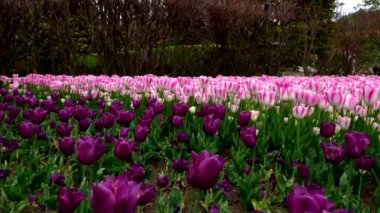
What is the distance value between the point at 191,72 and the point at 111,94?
10218mm

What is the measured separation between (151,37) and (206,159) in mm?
10809

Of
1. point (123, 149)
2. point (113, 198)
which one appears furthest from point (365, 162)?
point (113, 198)

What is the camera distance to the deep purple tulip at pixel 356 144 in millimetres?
2334

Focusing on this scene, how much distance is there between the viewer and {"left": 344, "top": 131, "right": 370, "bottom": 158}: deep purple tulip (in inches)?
91.9

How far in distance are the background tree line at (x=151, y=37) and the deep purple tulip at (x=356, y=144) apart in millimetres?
9802

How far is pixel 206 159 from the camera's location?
1.66m

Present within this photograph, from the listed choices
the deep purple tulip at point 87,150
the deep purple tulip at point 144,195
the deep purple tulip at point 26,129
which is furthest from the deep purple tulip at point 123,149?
the deep purple tulip at point 26,129

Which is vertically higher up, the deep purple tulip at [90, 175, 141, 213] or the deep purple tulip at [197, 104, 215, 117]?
the deep purple tulip at [90, 175, 141, 213]

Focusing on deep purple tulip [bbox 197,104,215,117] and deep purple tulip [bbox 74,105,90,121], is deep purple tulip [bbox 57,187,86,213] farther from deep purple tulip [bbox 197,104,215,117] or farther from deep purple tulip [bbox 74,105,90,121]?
deep purple tulip [bbox 197,104,215,117]

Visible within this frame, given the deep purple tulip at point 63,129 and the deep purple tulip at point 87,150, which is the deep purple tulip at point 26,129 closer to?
the deep purple tulip at point 63,129

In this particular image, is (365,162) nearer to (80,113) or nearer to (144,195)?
(144,195)

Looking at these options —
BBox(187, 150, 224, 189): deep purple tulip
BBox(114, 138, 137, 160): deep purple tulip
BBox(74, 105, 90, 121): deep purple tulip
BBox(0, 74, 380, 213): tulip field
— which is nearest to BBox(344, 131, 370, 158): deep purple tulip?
BBox(0, 74, 380, 213): tulip field

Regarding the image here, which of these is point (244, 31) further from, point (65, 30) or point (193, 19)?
point (65, 30)

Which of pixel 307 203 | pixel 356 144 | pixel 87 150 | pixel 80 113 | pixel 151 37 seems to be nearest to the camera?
pixel 307 203
